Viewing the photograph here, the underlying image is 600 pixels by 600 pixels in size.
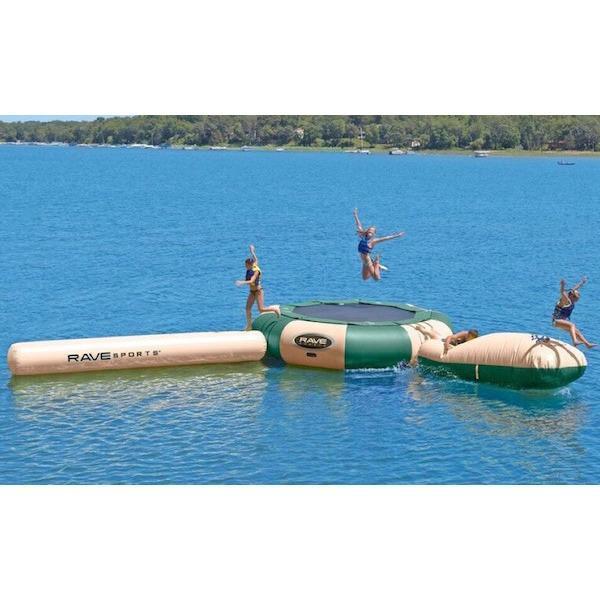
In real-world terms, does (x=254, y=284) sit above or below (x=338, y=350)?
above

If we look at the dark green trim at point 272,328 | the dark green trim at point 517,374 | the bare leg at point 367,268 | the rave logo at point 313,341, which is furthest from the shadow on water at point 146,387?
the dark green trim at point 517,374

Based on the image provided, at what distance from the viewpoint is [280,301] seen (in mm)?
38406

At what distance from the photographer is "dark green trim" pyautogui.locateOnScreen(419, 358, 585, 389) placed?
80.0 feet

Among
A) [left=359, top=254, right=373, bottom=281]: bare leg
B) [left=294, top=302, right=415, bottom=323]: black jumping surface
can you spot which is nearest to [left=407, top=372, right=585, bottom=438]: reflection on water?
[left=294, top=302, right=415, bottom=323]: black jumping surface

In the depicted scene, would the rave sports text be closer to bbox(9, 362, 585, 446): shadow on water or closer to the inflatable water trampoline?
the inflatable water trampoline

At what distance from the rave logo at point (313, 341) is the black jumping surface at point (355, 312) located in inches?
42.2

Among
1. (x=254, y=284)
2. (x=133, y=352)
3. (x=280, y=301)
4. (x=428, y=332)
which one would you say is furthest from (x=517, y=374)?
(x=280, y=301)

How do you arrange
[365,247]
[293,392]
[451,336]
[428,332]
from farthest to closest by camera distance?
[365,247]
[428,332]
[451,336]
[293,392]

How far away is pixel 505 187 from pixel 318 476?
85.5 metres

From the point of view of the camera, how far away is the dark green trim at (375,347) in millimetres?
26203

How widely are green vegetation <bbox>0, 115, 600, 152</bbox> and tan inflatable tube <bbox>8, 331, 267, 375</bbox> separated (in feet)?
326

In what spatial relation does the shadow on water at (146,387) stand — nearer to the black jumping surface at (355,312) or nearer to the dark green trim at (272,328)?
the dark green trim at (272,328)

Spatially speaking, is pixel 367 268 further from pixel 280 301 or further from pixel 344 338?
pixel 280 301

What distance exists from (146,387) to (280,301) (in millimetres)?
13713
